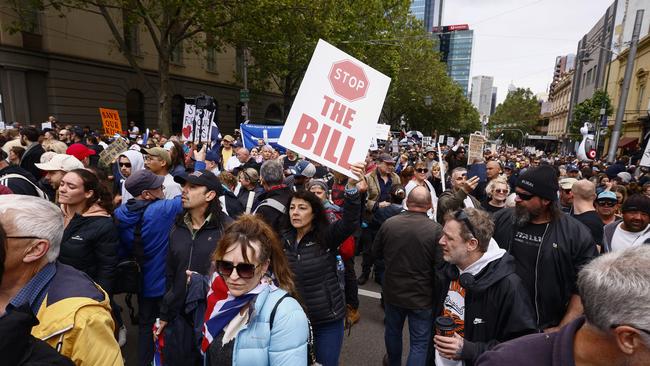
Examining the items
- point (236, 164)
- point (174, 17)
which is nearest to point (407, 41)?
point (174, 17)

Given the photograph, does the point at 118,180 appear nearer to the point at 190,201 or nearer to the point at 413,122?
the point at 190,201

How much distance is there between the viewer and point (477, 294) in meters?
2.10

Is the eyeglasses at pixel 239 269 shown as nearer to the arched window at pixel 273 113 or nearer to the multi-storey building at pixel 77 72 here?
the multi-storey building at pixel 77 72

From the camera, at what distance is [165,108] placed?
54.4 ft

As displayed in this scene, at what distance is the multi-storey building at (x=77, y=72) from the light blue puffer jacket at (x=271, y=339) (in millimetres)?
18629

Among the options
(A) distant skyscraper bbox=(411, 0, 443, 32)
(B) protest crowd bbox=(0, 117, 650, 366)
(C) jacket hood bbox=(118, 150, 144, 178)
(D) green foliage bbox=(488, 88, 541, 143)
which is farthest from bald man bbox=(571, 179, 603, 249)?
(A) distant skyscraper bbox=(411, 0, 443, 32)

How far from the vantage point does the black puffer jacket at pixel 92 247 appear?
268 cm

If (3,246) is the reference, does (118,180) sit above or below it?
below

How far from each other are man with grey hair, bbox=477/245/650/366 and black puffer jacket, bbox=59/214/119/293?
9.10ft

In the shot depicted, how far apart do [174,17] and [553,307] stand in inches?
666

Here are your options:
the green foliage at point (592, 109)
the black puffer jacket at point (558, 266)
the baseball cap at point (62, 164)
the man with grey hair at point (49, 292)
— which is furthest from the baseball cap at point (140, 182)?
the green foliage at point (592, 109)

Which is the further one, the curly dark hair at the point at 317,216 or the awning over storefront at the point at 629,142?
the awning over storefront at the point at 629,142

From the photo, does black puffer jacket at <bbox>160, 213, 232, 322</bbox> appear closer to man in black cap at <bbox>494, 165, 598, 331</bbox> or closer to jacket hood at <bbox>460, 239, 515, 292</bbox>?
jacket hood at <bbox>460, 239, 515, 292</bbox>

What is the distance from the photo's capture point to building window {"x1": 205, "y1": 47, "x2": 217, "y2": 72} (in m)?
25.1
